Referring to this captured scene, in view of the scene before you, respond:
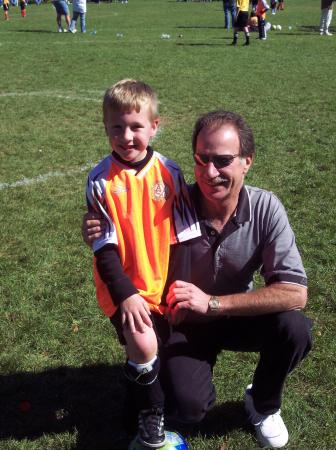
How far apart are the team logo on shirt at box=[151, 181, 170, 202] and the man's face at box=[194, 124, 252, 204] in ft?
0.58

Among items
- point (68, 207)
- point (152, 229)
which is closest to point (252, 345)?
point (152, 229)

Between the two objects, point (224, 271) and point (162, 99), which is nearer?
point (224, 271)

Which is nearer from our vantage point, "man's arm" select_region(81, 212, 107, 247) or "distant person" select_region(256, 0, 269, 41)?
"man's arm" select_region(81, 212, 107, 247)

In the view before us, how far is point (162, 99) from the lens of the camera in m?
10.6

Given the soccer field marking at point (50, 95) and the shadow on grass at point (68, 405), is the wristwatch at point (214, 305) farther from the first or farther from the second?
the soccer field marking at point (50, 95)

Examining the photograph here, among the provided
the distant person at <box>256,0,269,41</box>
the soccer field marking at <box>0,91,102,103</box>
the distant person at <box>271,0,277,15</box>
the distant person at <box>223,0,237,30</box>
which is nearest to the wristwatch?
the soccer field marking at <box>0,91,102,103</box>

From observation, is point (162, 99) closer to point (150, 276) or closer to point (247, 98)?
point (247, 98)

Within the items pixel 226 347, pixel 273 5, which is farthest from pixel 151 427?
pixel 273 5

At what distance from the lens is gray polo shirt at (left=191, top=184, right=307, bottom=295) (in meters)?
2.70

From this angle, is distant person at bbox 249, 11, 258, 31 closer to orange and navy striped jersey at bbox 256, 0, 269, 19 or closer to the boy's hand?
orange and navy striped jersey at bbox 256, 0, 269, 19

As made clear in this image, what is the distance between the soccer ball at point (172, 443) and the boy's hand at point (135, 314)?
682 millimetres

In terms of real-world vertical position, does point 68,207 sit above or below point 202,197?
below

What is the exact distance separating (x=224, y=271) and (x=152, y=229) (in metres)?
0.47

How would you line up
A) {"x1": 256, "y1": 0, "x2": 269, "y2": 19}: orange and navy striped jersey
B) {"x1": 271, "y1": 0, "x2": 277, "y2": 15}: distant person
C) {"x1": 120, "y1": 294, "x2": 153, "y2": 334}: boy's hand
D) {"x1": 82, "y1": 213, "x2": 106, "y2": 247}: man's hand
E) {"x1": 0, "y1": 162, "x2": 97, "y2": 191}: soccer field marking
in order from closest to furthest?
1. {"x1": 120, "y1": 294, "x2": 153, "y2": 334}: boy's hand
2. {"x1": 82, "y1": 213, "x2": 106, "y2": 247}: man's hand
3. {"x1": 0, "y1": 162, "x2": 97, "y2": 191}: soccer field marking
4. {"x1": 256, "y1": 0, "x2": 269, "y2": 19}: orange and navy striped jersey
5. {"x1": 271, "y1": 0, "x2": 277, "y2": 15}: distant person
